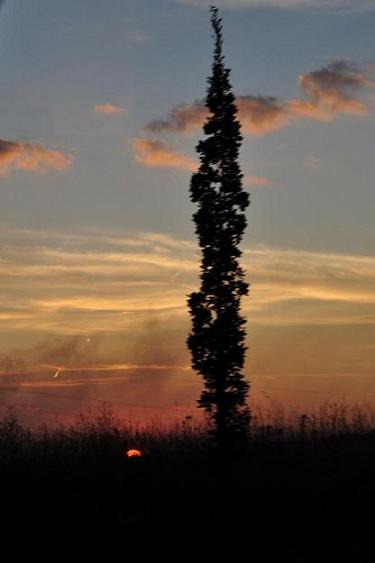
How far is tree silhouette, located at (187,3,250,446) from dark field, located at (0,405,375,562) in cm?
106

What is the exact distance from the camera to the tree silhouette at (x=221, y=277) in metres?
20.6

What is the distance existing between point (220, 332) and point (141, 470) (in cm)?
435

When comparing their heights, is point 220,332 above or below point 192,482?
above

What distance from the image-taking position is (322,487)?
20.5 metres

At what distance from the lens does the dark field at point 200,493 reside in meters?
17.1

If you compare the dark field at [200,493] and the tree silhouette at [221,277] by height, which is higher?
the tree silhouette at [221,277]

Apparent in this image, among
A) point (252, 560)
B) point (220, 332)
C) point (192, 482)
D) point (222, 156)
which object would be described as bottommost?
point (252, 560)

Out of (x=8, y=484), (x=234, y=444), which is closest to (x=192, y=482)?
(x=234, y=444)

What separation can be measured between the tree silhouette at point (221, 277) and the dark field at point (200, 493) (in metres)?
1.06

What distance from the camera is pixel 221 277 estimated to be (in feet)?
68.8

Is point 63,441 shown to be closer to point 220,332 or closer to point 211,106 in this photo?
point 220,332

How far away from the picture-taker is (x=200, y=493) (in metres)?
20.2

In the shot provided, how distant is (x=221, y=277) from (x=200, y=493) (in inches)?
185

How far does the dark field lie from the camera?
17.1 meters
